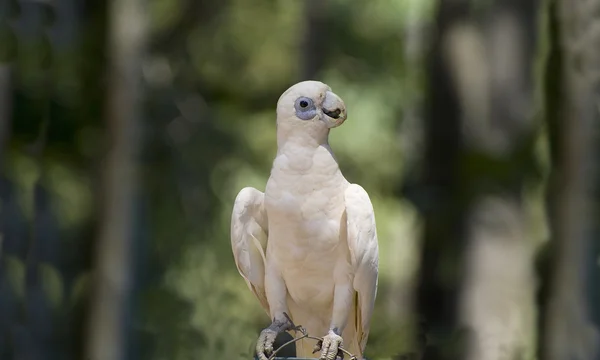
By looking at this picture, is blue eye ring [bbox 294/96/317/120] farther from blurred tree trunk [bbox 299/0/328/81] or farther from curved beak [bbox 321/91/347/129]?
blurred tree trunk [bbox 299/0/328/81]

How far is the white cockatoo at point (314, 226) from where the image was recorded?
2031 mm

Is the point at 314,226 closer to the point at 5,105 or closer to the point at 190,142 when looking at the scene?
the point at 5,105

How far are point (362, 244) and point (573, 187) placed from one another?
2763 mm

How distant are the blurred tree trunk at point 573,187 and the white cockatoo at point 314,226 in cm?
259

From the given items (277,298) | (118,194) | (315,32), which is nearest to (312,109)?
(277,298)

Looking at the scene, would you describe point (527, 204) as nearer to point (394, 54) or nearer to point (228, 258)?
point (228, 258)

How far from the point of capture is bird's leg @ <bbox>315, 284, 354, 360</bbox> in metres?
2.01

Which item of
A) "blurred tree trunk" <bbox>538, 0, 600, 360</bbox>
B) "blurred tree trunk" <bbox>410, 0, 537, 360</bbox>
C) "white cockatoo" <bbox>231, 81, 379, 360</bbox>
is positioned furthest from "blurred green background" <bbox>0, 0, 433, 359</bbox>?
"white cockatoo" <bbox>231, 81, 379, 360</bbox>

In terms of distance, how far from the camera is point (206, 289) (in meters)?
5.50

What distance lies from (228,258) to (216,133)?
1.14 metres

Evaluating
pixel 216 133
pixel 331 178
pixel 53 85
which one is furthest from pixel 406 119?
pixel 331 178

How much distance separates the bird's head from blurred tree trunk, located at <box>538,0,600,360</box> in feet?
8.91

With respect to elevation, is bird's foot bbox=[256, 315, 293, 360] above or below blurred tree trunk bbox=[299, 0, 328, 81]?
below

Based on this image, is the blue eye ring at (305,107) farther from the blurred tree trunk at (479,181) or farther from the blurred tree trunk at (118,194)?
the blurred tree trunk at (118,194)
